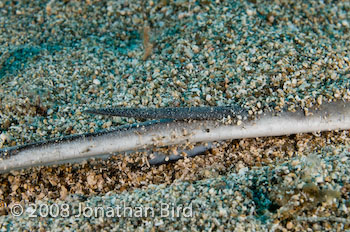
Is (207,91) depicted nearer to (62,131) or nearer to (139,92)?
(139,92)

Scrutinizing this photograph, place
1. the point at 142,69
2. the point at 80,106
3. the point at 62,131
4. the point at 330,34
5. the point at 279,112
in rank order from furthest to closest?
1. the point at 330,34
2. the point at 142,69
3. the point at 80,106
4. the point at 62,131
5. the point at 279,112

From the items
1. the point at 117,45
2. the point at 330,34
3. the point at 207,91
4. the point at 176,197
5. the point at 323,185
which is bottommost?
the point at 176,197

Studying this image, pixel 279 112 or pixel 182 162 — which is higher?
pixel 279 112

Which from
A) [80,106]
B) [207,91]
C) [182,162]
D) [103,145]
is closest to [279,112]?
[207,91]

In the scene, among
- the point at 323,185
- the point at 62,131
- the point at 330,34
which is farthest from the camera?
the point at 330,34

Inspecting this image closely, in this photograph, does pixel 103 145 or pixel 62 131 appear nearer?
pixel 103 145

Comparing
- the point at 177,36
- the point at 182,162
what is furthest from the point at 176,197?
the point at 177,36
